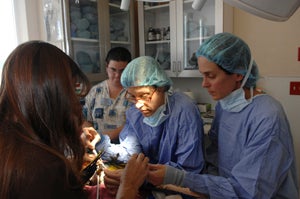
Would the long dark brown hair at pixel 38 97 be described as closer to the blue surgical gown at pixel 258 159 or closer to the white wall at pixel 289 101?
the blue surgical gown at pixel 258 159

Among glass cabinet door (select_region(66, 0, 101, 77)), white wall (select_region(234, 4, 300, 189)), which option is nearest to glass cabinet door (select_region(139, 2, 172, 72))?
glass cabinet door (select_region(66, 0, 101, 77))

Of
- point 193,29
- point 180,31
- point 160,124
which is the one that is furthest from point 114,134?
point 193,29

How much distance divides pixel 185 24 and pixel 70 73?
1906 millimetres

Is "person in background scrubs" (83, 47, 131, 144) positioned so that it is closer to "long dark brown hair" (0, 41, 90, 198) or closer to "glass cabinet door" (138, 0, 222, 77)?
"glass cabinet door" (138, 0, 222, 77)

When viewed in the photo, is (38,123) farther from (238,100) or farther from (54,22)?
(54,22)

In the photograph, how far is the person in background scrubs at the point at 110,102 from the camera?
192 centimetres

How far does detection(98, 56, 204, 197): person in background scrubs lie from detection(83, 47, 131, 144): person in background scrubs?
52 centimetres

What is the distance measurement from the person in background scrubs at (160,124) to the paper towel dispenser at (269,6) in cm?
71

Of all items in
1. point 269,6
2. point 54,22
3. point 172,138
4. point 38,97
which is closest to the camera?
point 269,6

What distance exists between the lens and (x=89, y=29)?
2.30 metres

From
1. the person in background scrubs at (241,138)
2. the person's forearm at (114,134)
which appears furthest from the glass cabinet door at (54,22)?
the person in background scrubs at (241,138)

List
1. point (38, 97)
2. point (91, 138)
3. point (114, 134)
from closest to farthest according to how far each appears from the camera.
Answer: point (38, 97) → point (91, 138) → point (114, 134)

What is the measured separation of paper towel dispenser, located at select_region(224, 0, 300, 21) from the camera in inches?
20.5

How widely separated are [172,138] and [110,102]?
2.83ft
